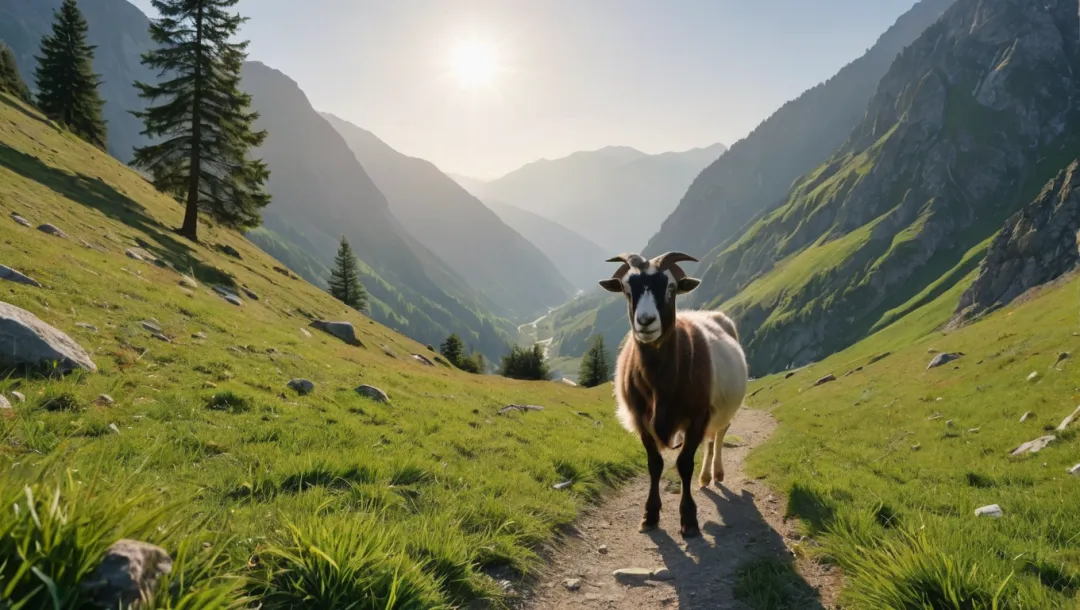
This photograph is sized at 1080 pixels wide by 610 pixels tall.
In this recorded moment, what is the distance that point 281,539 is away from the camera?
480 cm

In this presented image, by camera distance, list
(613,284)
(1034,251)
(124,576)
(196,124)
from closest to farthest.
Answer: (124,576), (613,284), (196,124), (1034,251)

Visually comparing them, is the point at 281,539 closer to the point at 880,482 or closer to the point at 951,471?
the point at 880,482

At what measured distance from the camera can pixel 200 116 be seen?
37.9 meters

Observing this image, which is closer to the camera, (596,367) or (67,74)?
(67,74)

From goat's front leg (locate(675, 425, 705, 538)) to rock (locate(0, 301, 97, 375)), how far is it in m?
12.0

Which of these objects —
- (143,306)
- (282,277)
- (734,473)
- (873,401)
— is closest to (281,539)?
(734,473)

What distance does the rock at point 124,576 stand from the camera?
295 cm

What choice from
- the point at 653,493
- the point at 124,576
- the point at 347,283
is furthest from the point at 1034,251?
the point at 124,576

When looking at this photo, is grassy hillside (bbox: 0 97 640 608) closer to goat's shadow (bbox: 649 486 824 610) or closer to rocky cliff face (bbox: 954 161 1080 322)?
goat's shadow (bbox: 649 486 824 610)

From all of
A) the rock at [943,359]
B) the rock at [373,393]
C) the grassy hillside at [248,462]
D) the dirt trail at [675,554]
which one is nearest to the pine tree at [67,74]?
the grassy hillside at [248,462]

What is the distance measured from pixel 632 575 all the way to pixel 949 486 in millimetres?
7726

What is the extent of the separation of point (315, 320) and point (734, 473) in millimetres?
32625

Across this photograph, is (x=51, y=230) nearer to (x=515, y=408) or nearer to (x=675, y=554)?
(x=515, y=408)

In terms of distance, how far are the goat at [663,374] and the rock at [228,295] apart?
86.2ft
